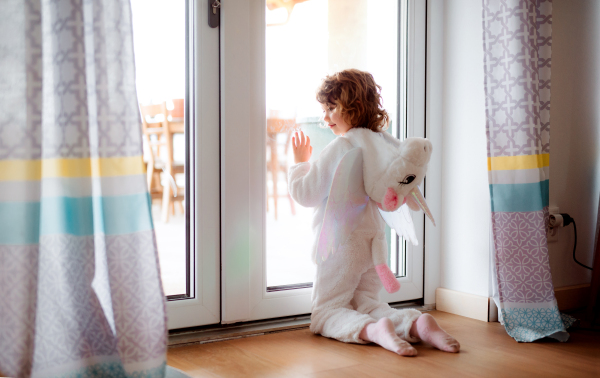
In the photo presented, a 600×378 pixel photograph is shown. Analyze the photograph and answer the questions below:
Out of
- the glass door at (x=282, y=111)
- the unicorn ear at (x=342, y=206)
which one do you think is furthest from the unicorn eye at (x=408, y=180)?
the glass door at (x=282, y=111)

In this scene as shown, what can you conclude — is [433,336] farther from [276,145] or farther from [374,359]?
[276,145]

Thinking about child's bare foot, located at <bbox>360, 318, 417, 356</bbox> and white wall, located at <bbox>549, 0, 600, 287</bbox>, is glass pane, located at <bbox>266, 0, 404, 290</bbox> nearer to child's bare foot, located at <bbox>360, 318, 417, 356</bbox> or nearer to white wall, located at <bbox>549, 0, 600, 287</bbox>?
child's bare foot, located at <bbox>360, 318, 417, 356</bbox>

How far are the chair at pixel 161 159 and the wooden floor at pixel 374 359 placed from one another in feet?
1.42

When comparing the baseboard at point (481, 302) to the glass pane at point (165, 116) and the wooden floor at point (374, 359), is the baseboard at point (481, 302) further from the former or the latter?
the glass pane at point (165, 116)

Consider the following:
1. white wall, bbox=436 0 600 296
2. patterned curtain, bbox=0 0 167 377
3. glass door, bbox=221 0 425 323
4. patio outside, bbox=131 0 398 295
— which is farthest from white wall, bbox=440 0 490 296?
patterned curtain, bbox=0 0 167 377

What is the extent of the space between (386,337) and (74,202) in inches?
33.8

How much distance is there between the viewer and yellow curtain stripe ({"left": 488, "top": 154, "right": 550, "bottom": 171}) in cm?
154

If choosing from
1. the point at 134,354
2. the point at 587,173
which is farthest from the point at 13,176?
the point at 587,173

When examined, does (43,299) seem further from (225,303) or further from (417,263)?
(417,263)

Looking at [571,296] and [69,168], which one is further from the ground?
[69,168]

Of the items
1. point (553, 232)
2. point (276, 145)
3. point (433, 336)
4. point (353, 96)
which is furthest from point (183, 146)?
point (553, 232)

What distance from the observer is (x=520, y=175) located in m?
1.55

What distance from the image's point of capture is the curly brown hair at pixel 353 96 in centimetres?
153

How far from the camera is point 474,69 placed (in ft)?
5.95
